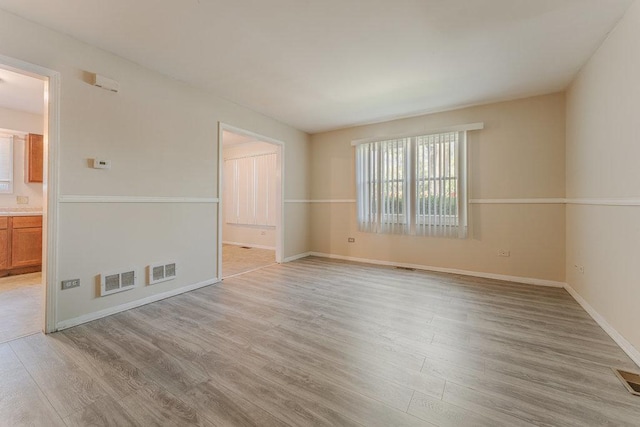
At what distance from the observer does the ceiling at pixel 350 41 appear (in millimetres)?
2062

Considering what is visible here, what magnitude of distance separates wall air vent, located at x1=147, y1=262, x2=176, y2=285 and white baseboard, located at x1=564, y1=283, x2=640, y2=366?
4262 millimetres

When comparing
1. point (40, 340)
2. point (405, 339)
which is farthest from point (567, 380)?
point (40, 340)

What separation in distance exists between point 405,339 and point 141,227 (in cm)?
295

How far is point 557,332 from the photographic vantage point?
229 centimetres

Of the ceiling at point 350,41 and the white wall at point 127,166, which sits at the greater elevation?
the ceiling at point 350,41

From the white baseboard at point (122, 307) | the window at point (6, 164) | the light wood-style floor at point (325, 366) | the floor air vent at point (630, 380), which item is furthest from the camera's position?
the window at point (6, 164)

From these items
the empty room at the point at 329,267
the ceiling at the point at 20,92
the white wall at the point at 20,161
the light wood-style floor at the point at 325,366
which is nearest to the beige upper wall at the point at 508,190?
the empty room at the point at 329,267

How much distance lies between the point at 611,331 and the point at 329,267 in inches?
133

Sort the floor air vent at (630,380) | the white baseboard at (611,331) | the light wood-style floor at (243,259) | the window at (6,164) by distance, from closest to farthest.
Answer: the floor air vent at (630,380) < the white baseboard at (611,331) < the window at (6,164) < the light wood-style floor at (243,259)

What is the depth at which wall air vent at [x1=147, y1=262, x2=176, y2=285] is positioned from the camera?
9.93 ft

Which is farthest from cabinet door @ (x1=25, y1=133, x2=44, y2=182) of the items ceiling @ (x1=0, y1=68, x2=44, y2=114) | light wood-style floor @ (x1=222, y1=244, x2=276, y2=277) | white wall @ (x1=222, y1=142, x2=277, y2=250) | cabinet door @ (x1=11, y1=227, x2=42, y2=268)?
white wall @ (x1=222, y1=142, x2=277, y2=250)

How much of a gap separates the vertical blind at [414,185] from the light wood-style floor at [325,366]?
159 cm

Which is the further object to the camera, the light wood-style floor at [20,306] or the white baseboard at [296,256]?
the white baseboard at [296,256]

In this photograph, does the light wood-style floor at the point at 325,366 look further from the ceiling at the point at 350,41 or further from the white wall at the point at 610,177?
the ceiling at the point at 350,41
